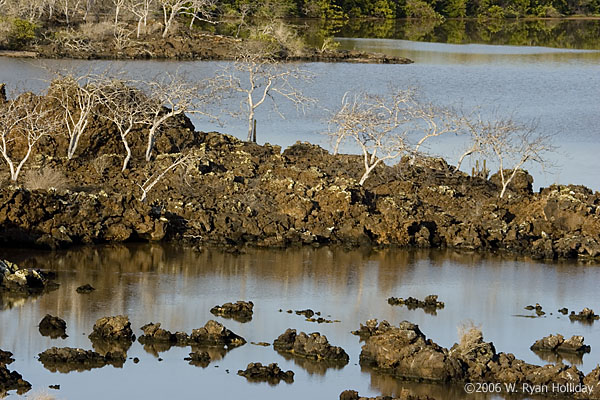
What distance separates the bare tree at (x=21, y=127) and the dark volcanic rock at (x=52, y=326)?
10.5 metres

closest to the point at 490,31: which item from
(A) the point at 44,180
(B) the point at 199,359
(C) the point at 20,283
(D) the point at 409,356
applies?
(A) the point at 44,180

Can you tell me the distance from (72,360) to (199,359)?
2.23m

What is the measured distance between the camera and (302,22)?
11494 centimetres

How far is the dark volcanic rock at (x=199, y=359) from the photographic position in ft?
77.6

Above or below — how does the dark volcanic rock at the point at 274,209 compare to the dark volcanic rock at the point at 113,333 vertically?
above

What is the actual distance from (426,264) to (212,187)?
250 inches

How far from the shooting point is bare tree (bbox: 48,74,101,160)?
38000mm

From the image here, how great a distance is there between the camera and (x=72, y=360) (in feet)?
76.0

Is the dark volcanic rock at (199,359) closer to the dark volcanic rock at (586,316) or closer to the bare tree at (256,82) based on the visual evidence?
the dark volcanic rock at (586,316)

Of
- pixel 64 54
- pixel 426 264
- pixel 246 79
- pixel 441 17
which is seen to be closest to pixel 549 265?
pixel 426 264

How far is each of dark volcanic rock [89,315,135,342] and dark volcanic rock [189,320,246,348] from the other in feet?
3.84

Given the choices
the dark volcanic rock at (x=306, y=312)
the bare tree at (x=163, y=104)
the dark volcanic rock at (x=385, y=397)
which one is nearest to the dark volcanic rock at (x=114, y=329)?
the dark volcanic rock at (x=306, y=312)

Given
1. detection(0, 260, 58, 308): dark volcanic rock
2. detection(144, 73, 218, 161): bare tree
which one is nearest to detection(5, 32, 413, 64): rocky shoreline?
detection(144, 73, 218, 161): bare tree

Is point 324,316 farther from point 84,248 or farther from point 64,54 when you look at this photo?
point 64,54
